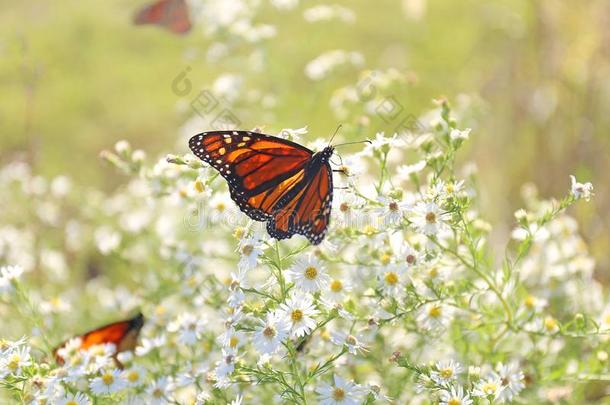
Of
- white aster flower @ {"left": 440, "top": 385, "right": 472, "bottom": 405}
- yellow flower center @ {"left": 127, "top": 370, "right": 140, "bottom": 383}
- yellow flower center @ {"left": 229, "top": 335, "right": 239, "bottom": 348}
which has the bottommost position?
yellow flower center @ {"left": 127, "top": 370, "right": 140, "bottom": 383}

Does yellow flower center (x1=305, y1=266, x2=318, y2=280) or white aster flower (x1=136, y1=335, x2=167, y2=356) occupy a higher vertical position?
yellow flower center (x1=305, y1=266, x2=318, y2=280)

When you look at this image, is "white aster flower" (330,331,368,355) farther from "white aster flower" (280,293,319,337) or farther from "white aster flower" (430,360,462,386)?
"white aster flower" (430,360,462,386)

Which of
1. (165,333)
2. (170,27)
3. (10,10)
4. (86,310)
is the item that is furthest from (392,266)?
(10,10)

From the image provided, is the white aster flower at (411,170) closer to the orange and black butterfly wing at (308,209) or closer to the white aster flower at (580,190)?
the orange and black butterfly wing at (308,209)

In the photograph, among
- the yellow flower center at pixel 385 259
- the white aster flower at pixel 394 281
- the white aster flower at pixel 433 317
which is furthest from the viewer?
the white aster flower at pixel 433 317

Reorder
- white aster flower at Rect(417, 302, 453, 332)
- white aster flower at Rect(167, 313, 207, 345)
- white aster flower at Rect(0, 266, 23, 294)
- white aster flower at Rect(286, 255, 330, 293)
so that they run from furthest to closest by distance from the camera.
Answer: white aster flower at Rect(0, 266, 23, 294) < white aster flower at Rect(167, 313, 207, 345) < white aster flower at Rect(417, 302, 453, 332) < white aster flower at Rect(286, 255, 330, 293)

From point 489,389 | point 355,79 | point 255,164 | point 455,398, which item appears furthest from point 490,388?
point 355,79
